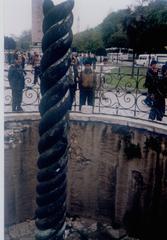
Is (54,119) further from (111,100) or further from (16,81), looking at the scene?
(111,100)

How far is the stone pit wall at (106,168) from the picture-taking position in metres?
6.02

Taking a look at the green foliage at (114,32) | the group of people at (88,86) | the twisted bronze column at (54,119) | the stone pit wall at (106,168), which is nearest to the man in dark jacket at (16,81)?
the group of people at (88,86)

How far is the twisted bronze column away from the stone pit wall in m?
4.64

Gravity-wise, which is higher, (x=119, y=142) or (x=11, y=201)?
(x=119, y=142)

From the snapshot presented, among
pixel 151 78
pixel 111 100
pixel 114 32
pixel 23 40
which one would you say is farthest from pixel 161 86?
pixel 114 32

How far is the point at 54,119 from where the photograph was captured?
1.20 meters

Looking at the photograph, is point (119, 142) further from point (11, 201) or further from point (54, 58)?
point (54, 58)

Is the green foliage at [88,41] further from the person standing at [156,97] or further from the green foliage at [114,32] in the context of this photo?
the person standing at [156,97]

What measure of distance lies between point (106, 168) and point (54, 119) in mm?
5486

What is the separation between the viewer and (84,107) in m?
6.97

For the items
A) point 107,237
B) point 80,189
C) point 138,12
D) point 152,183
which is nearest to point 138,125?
point 152,183

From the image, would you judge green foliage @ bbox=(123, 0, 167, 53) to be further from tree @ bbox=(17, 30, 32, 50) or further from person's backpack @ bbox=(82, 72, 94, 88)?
person's backpack @ bbox=(82, 72, 94, 88)

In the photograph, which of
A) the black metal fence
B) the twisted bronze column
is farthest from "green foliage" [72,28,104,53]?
the twisted bronze column

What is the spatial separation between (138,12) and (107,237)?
7637mm
